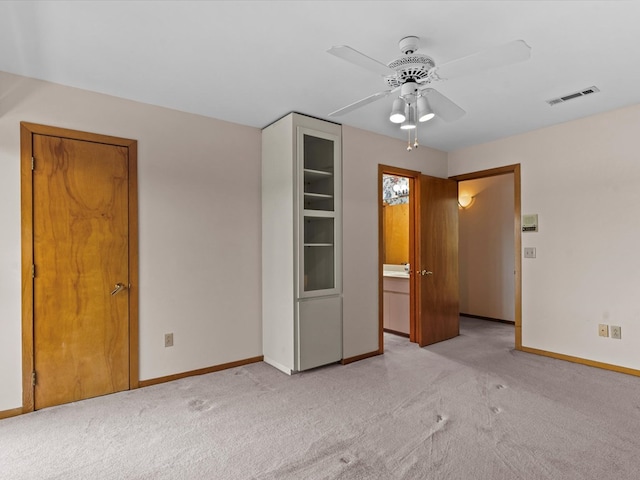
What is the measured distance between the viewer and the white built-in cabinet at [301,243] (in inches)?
140

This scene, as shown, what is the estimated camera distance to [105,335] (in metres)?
3.09

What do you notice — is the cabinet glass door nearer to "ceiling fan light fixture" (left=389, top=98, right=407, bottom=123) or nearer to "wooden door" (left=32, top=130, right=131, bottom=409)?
"ceiling fan light fixture" (left=389, top=98, right=407, bottom=123)

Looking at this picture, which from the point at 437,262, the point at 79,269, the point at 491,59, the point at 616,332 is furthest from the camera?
the point at 437,262

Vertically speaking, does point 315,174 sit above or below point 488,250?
above

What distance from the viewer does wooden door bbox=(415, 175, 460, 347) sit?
456 centimetres

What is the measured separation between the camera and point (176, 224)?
3.43 metres

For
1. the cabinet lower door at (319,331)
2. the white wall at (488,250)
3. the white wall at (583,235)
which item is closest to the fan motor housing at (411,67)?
the cabinet lower door at (319,331)

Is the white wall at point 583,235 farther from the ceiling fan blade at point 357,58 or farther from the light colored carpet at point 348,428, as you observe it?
the ceiling fan blade at point 357,58

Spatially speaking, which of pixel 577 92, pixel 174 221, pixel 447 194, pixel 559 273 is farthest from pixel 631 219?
pixel 174 221

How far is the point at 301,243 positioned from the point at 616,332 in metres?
3.13

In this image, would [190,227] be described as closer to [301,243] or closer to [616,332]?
[301,243]

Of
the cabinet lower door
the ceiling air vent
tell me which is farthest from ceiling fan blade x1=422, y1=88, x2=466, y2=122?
the cabinet lower door

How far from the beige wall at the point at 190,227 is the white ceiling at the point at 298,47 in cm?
22

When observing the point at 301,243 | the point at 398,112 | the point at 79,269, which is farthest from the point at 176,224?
the point at 398,112
